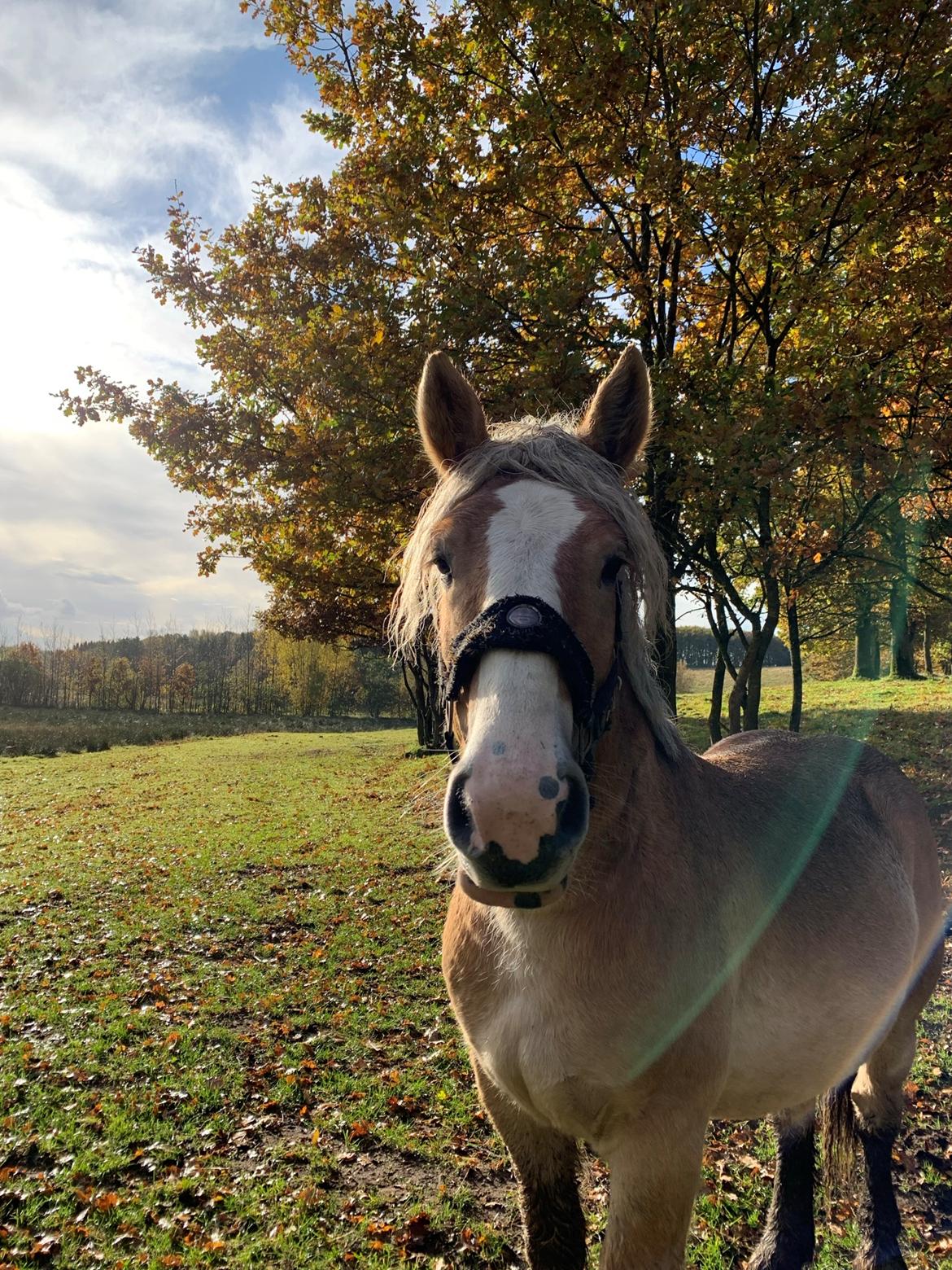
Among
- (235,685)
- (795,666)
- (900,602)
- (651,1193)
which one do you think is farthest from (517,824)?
(235,685)

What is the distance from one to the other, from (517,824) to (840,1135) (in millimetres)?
3709

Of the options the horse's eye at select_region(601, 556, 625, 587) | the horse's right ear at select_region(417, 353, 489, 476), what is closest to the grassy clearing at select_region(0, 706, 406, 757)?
the horse's right ear at select_region(417, 353, 489, 476)

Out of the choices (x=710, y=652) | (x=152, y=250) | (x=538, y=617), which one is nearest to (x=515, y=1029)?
(x=538, y=617)

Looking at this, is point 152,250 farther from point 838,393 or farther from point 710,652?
point 710,652

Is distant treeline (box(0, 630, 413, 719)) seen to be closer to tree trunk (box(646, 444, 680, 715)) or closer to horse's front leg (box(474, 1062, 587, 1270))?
tree trunk (box(646, 444, 680, 715))

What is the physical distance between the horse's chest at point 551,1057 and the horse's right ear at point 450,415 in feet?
6.14

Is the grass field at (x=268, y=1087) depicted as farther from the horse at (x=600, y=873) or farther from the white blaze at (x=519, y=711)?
the white blaze at (x=519, y=711)

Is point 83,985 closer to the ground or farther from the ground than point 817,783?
closer to the ground

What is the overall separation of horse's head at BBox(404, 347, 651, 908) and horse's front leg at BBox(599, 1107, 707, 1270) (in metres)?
0.98

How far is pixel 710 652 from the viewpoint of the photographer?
5694 centimetres

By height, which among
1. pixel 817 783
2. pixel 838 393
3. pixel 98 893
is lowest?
pixel 98 893

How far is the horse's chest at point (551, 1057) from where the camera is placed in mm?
1967

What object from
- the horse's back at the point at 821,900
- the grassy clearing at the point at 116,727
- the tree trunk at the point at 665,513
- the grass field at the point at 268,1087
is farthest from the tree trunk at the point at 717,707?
the grassy clearing at the point at 116,727

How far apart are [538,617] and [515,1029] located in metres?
1.36
